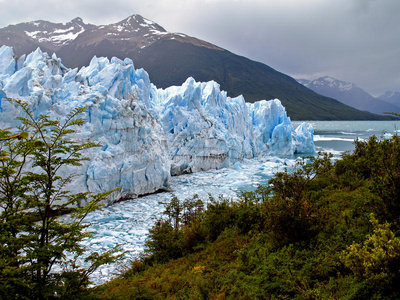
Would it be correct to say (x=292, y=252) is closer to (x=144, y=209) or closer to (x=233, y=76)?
(x=144, y=209)

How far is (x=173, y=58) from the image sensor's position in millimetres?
141250

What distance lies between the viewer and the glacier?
47.0 ft

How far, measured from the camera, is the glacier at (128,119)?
14.3 m

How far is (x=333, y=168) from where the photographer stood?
9.00 meters

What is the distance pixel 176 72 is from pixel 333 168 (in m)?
129

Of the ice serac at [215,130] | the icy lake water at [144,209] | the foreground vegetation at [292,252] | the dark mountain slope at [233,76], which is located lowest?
the icy lake water at [144,209]

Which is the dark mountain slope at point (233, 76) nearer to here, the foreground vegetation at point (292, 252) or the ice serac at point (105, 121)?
the ice serac at point (105, 121)

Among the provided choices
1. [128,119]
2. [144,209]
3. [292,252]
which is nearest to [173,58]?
[128,119]

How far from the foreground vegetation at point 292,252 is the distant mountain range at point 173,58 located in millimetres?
108983

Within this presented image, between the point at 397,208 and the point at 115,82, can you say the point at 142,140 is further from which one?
the point at 397,208

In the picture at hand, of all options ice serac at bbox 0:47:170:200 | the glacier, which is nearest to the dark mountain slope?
the glacier

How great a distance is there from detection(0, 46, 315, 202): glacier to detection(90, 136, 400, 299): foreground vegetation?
8.00 meters

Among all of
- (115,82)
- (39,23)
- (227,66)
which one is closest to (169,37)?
(227,66)

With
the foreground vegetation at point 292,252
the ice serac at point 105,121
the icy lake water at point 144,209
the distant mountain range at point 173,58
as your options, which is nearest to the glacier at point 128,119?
the ice serac at point 105,121
